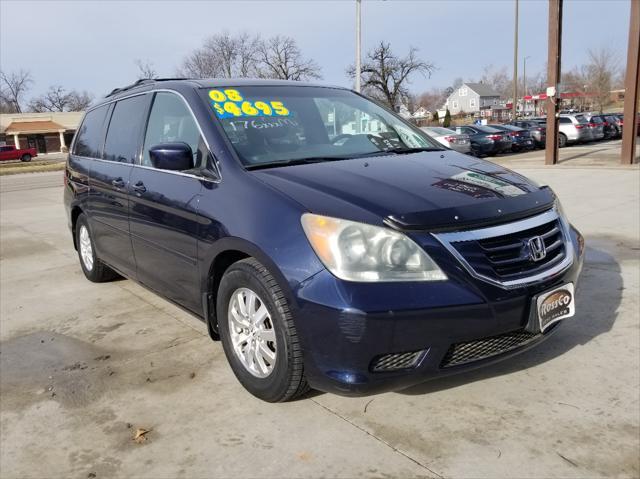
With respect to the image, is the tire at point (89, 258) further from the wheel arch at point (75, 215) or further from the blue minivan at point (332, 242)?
the blue minivan at point (332, 242)

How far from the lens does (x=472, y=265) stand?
250 cm

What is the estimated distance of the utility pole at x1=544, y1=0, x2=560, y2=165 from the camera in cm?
1595

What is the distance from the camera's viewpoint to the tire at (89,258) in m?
5.29

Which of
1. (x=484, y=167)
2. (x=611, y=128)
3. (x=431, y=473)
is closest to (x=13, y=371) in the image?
(x=431, y=473)

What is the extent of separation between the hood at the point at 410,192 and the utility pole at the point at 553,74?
1459 cm

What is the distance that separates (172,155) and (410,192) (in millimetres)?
1388

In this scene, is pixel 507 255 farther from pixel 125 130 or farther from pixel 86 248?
pixel 86 248

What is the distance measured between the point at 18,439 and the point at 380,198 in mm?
2180

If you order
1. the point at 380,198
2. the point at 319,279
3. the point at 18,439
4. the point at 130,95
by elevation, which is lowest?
the point at 18,439

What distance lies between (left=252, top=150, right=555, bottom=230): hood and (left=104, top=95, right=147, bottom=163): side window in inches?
63.5

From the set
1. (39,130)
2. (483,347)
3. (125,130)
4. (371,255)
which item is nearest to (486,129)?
(125,130)

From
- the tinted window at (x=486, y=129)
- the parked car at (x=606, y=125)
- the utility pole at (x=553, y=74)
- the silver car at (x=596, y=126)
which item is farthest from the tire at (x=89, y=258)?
the parked car at (x=606, y=125)

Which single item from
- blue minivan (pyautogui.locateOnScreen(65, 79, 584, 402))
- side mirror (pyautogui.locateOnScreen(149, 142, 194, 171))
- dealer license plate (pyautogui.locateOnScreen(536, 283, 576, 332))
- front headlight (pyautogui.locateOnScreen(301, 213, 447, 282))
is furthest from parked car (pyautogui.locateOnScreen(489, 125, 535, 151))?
front headlight (pyautogui.locateOnScreen(301, 213, 447, 282))

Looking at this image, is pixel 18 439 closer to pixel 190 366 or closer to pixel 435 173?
pixel 190 366
